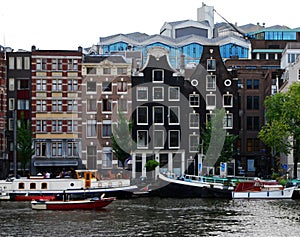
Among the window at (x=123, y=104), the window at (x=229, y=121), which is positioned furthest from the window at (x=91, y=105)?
the window at (x=229, y=121)

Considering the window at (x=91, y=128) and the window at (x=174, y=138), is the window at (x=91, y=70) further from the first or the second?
the window at (x=174, y=138)

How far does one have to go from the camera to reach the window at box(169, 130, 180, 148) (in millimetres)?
76812

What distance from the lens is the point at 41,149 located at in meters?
77.8

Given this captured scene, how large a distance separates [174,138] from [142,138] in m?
3.31

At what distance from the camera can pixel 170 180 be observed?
61.4 m

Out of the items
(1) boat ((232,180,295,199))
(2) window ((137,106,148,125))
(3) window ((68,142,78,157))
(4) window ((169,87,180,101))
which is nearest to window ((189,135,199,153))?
(4) window ((169,87,180,101))

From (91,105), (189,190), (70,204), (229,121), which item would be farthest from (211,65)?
(70,204)

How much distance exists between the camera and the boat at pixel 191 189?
59844 mm

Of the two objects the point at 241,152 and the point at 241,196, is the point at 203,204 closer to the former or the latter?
the point at 241,196

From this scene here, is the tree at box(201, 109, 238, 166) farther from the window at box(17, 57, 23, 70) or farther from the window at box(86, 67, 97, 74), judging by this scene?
the window at box(17, 57, 23, 70)

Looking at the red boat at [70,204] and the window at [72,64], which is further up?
the window at [72,64]

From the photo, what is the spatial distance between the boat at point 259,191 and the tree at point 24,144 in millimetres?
24887

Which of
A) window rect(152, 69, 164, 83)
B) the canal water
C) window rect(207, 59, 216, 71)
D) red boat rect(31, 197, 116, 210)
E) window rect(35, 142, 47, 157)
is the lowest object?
the canal water

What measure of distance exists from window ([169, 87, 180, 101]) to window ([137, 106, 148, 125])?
2878 millimetres
